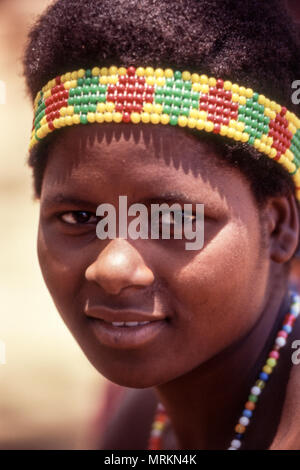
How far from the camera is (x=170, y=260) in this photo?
1962mm

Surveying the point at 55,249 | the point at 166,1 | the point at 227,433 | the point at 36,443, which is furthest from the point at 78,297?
the point at 36,443

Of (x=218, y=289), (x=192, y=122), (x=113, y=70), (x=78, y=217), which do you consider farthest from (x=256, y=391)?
(x=113, y=70)

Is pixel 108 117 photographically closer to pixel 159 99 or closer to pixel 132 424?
pixel 159 99

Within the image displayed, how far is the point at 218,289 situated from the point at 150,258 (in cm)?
23

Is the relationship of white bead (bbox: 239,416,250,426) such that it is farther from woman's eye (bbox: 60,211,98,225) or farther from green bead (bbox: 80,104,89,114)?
green bead (bbox: 80,104,89,114)

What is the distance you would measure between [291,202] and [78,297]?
29.4 inches

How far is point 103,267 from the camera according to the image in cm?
191

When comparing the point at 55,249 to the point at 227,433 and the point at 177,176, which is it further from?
the point at 227,433

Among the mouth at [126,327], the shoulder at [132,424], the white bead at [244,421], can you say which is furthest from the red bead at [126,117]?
the shoulder at [132,424]

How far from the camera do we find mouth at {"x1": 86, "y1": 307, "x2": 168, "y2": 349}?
1.97m

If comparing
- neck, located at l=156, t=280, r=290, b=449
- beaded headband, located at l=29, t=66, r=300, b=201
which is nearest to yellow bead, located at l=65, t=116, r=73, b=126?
beaded headband, located at l=29, t=66, r=300, b=201

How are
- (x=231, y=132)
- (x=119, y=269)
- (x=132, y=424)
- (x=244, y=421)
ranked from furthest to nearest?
(x=132, y=424) < (x=244, y=421) < (x=231, y=132) < (x=119, y=269)

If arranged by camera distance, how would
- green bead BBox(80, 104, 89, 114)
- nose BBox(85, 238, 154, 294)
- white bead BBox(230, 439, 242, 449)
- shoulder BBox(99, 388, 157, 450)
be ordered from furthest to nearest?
shoulder BBox(99, 388, 157, 450), white bead BBox(230, 439, 242, 449), green bead BBox(80, 104, 89, 114), nose BBox(85, 238, 154, 294)

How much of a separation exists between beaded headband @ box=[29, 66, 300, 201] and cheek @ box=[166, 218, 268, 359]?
0.96ft
